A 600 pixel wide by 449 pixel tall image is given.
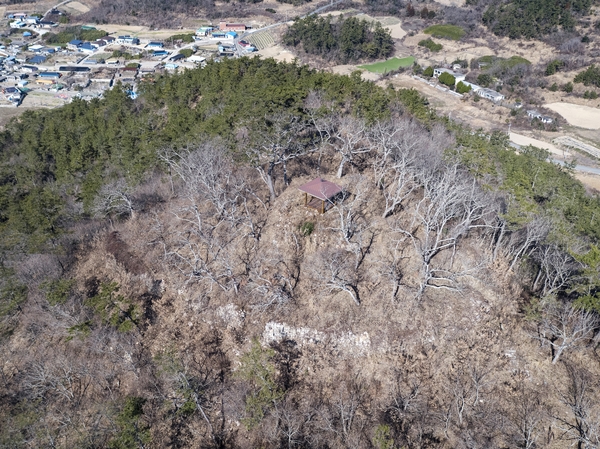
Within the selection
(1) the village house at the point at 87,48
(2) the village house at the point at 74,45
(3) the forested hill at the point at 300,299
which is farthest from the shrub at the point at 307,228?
(2) the village house at the point at 74,45

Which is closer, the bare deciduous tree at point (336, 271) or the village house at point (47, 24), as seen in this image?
the bare deciduous tree at point (336, 271)

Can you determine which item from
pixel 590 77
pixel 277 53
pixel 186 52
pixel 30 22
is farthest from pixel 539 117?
pixel 30 22

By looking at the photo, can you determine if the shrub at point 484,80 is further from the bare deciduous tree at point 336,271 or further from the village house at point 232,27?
the bare deciduous tree at point 336,271

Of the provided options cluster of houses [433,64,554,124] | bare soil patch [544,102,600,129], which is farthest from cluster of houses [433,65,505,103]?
bare soil patch [544,102,600,129]

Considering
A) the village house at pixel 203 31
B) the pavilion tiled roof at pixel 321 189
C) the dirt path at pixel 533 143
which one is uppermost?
the pavilion tiled roof at pixel 321 189

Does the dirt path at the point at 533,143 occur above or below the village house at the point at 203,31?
below

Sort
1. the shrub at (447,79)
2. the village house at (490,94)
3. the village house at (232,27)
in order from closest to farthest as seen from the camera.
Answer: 1. the village house at (490,94)
2. the shrub at (447,79)
3. the village house at (232,27)

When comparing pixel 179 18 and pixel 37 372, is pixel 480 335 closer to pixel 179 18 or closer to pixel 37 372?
pixel 37 372
